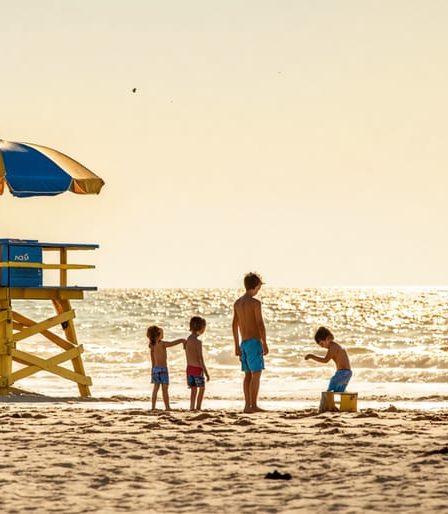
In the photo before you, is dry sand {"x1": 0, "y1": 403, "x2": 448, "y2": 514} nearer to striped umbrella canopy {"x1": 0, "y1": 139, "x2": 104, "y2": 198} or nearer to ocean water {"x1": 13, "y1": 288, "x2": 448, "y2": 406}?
striped umbrella canopy {"x1": 0, "y1": 139, "x2": 104, "y2": 198}

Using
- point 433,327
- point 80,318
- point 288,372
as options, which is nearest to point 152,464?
point 288,372

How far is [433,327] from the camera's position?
198 ft

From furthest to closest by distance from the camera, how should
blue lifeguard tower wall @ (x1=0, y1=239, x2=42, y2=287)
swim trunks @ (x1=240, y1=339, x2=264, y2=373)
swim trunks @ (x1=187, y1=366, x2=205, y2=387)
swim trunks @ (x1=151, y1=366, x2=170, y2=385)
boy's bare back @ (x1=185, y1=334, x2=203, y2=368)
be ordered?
1. blue lifeguard tower wall @ (x1=0, y1=239, x2=42, y2=287)
2. swim trunks @ (x1=151, y1=366, x2=170, y2=385)
3. swim trunks @ (x1=187, y1=366, x2=205, y2=387)
4. boy's bare back @ (x1=185, y1=334, x2=203, y2=368)
5. swim trunks @ (x1=240, y1=339, x2=264, y2=373)

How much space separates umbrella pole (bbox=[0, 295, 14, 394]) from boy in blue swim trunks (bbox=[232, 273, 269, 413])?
432 centimetres

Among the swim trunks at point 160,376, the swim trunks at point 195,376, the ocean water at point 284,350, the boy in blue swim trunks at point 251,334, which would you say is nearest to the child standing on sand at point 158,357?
the swim trunks at point 160,376

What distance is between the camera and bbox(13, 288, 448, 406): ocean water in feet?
71.5

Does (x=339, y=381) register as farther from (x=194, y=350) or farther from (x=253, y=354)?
(x=194, y=350)

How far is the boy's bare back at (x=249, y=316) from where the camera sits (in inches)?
468

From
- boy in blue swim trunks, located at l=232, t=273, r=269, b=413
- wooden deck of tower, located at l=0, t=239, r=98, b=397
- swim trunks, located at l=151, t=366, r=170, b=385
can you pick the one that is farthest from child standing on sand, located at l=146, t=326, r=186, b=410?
wooden deck of tower, located at l=0, t=239, r=98, b=397

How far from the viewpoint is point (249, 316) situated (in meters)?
11.9

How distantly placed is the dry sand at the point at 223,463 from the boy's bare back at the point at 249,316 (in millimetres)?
1015

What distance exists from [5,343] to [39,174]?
2269 millimetres

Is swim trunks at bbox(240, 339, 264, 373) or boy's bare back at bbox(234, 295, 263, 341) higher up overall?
boy's bare back at bbox(234, 295, 263, 341)

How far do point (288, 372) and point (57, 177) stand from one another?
15703mm
